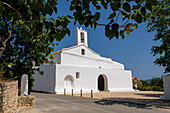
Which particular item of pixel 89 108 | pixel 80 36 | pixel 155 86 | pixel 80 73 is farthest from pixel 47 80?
pixel 155 86

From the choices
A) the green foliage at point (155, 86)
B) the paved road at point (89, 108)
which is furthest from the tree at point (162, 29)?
the green foliage at point (155, 86)

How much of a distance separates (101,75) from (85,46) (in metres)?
5.53

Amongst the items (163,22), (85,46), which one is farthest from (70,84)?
(163,22)

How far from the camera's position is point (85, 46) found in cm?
2392

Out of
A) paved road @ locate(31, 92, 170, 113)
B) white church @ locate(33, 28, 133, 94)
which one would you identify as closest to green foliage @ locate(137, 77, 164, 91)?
white church @ locate(33, 28, 133, 94)

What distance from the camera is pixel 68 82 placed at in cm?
2012

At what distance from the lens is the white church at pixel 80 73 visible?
19391 mm

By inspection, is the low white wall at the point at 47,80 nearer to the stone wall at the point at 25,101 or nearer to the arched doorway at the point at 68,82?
the arched doorway at the point at 68,82

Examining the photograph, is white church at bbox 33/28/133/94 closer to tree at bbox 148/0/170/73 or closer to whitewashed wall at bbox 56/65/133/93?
whitewashed wall at bbox 56/65/133/93

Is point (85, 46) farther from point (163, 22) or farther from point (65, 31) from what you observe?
point (65, 31)

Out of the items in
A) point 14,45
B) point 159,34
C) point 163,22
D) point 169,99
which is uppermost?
point 163,22

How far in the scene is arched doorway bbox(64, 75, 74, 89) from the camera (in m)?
19.8

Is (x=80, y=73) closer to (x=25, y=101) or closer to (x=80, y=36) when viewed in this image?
(x=80, y=36)

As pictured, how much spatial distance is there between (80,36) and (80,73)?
6384 millimetres
